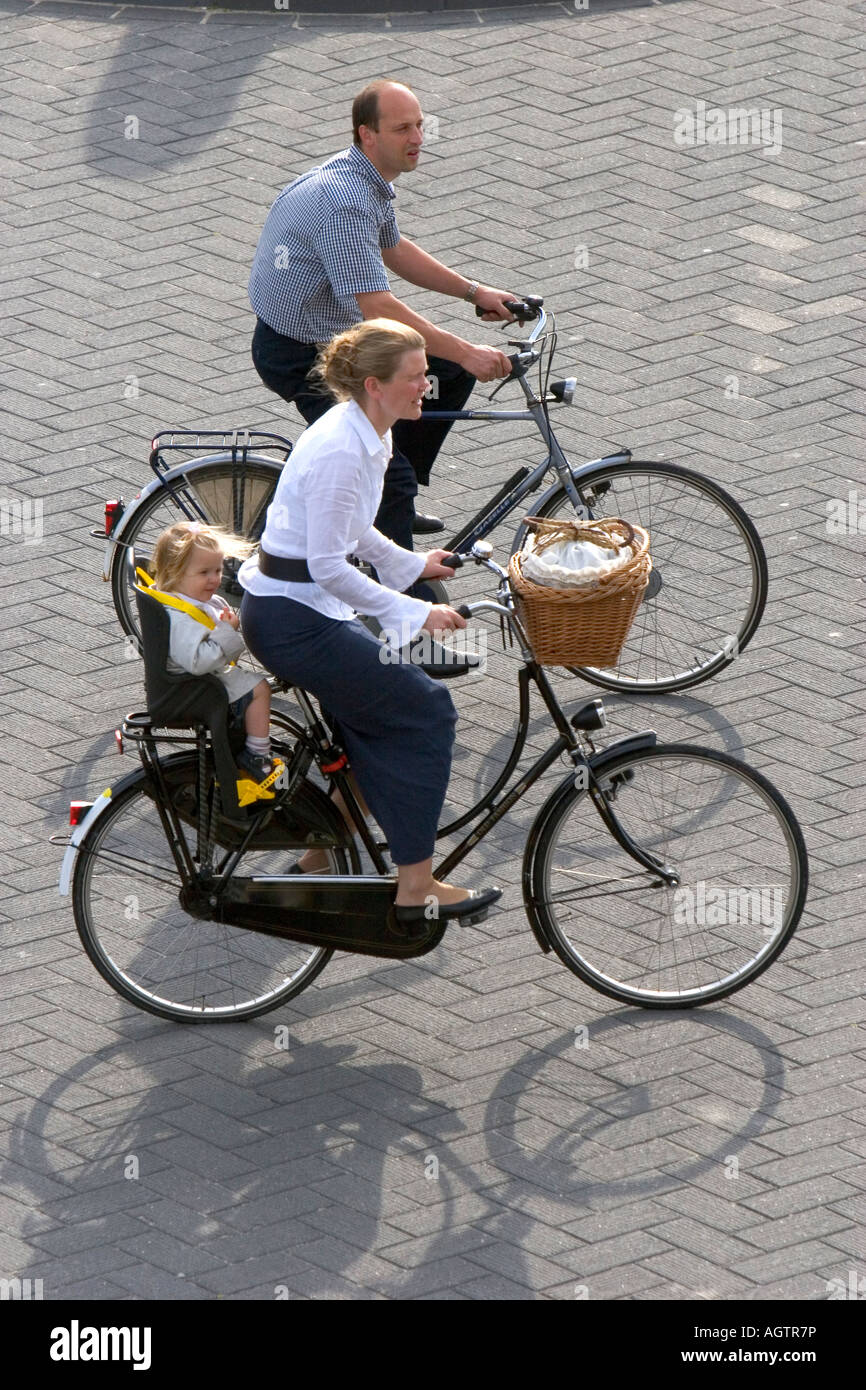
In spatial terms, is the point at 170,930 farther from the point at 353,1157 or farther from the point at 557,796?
the point at 557,796

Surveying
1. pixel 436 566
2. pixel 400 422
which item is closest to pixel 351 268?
pixel 400 422

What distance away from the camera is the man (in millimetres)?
6215

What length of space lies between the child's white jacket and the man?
4.13ft

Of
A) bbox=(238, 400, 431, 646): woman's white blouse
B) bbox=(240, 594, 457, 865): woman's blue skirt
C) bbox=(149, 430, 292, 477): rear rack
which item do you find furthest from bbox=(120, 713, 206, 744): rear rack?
bbox=(149, 430, 292, 477): rear rack

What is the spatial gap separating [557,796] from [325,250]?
2.03 metres

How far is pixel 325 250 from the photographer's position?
20.4ft

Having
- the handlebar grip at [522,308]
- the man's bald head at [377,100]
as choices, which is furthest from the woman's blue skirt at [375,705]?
the handlebar grip at [522,308]

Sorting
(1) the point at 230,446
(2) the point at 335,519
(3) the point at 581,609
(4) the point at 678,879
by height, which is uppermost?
(1) the point at 230,446

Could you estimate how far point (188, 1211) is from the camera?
501 cm

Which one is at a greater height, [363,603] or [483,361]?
[483,361]

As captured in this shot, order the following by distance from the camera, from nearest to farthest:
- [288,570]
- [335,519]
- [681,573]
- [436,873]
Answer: [335,519] → [288,570] → [436,873] → [681,573]

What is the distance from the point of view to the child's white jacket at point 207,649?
5.18m

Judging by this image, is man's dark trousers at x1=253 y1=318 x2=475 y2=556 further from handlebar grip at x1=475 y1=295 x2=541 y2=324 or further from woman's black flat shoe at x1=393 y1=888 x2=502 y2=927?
woman's black flat shoe at x1=393 y1=888 x2=502 y2=927

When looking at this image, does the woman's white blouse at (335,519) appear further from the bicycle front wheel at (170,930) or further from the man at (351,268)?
the man at (351,268)
